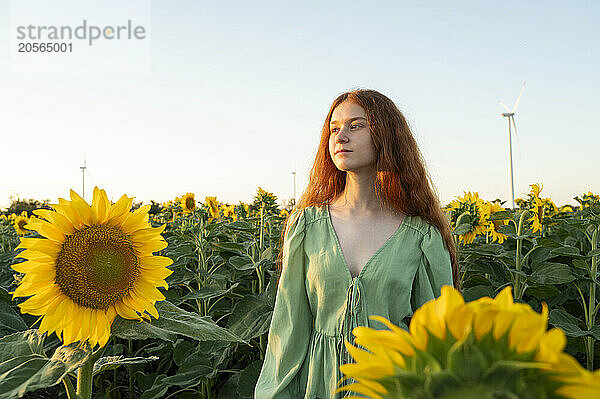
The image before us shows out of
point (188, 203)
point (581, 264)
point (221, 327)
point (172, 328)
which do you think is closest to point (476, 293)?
point (581, 264)

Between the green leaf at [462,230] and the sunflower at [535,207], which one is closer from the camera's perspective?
the green leaf at [462,230]

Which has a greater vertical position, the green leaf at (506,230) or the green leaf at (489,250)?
the green leaf at (506,230)

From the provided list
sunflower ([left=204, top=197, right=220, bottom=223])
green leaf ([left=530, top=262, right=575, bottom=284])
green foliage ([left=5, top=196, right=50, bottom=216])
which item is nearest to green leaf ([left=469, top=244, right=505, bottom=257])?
green leaf ([left=530, top=262, right=575, bottom=284])

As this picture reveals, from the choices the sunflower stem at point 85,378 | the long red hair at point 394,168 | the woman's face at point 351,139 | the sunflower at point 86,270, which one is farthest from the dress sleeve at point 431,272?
the sunflower stem at point 85,378

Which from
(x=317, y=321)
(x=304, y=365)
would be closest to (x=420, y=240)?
(x=317, y=321)

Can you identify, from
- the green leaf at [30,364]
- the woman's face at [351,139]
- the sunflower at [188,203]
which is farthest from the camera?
the sunflower at [188,203]

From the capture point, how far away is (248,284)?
4.43m

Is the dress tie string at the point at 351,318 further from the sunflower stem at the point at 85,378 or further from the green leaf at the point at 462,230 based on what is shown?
the green leaf at the point at 462,230

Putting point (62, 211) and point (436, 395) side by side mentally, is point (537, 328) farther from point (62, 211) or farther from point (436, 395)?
point (62, 211)

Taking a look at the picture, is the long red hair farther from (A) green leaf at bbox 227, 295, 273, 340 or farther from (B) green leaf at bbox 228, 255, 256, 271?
(B) green leaf at bbox 228, 255, 256, 271

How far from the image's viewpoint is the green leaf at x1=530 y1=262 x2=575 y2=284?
11.0 ft

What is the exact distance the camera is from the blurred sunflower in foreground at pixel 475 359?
0.47 metres

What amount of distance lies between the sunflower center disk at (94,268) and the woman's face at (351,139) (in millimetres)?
1071

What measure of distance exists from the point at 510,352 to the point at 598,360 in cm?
381
